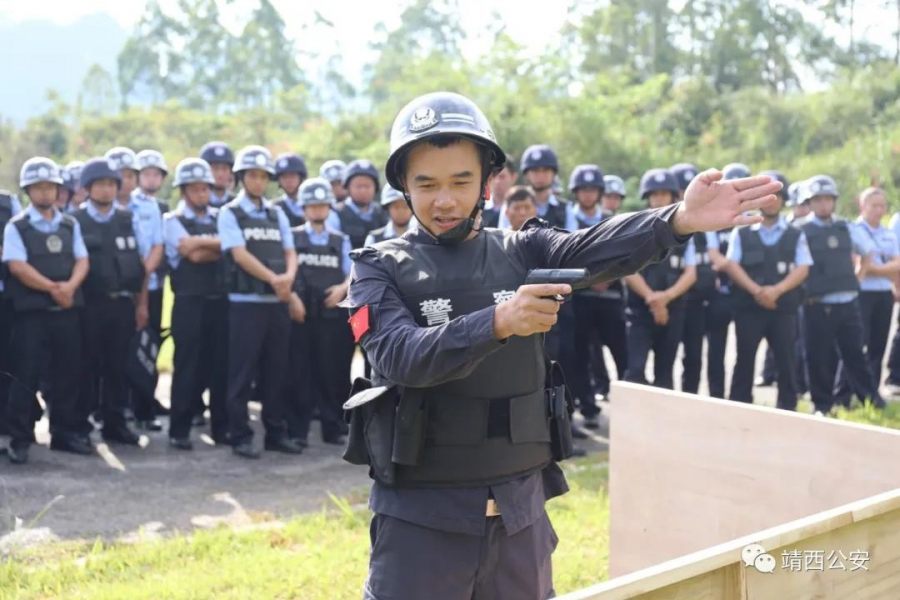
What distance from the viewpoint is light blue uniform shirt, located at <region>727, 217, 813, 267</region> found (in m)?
7.62

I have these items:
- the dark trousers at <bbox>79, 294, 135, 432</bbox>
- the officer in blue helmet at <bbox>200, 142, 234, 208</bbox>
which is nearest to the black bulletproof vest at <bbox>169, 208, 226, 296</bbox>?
the dark trousers at <bbox>79, 294, 135, 432</bbox>

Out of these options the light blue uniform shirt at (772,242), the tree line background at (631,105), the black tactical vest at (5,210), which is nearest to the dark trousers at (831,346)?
the light blue uniform shirt at (772,242)

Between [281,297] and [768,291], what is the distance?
3.75 meters

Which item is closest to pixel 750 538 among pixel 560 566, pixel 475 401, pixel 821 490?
pixel 475 401

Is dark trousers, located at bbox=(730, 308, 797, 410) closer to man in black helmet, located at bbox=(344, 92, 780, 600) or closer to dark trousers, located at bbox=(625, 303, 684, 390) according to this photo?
dark trousers, located at bbox=(625, 303, 684, 390)

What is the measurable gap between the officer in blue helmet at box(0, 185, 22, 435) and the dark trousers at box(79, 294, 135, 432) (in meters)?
0.52

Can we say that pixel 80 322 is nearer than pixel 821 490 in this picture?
No

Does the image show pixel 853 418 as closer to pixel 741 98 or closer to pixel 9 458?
pixel 9 458

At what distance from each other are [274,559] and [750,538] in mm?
2831

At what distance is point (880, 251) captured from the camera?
8609 mm

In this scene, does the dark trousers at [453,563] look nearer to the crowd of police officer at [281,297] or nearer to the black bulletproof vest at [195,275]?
the crowd of police officer at [281,297]

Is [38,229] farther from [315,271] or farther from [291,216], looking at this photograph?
[291,216]

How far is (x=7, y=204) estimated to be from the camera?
23.4 ft

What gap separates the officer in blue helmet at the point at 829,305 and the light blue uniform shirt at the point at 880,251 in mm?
442
